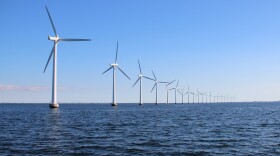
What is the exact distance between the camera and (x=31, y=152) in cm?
3069

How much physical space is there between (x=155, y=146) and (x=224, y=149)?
623 cm

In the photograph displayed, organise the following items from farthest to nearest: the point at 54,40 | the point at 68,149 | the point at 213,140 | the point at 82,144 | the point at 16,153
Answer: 1. the point at 54,40
2. the point at 213,140
3. the point at 82,144
4. the point at 68,149
5. the point at 16,153

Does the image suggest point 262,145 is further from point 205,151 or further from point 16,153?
point 16,153

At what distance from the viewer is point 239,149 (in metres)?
32.8

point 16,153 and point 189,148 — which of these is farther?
point 189,148

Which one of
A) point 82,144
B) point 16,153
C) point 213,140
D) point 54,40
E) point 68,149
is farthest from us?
point 54,40

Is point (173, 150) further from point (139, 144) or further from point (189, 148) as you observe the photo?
point (139, 144)

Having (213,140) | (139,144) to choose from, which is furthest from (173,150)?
(213,140)

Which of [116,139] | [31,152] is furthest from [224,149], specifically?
[31,152]

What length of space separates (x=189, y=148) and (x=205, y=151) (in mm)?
2077

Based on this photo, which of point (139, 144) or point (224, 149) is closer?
point (224, 149)

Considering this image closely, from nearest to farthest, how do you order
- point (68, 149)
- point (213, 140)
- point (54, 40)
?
point (68, 149) → point (213, 140) → point (54, 40)

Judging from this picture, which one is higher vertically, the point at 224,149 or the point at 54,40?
the point at 54,40

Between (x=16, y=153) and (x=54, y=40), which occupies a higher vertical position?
(x=54, y=40)
